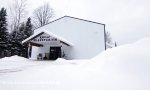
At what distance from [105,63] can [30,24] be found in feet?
125

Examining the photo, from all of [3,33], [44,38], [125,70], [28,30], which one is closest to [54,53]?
[44,38]

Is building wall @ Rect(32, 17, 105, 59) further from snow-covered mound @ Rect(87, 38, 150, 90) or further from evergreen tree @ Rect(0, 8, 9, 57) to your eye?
evergreen tree @ Rect(0, 8, 9, 57)

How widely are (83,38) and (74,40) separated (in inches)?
50.8

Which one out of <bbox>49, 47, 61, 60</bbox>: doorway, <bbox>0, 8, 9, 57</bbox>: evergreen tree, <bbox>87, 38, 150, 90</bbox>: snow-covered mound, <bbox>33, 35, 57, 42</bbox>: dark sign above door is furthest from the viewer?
<bbox>0, 8, 9, 57</bbox>: evergreen tree

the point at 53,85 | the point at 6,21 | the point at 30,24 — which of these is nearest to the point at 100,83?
the point at 53,85

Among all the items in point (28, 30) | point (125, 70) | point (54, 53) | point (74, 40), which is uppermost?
point (28, 30)

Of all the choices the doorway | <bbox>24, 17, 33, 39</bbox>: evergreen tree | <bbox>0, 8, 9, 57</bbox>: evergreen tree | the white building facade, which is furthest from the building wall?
<bbox>24, 17, 33, 39</bbox>: evergreen tree

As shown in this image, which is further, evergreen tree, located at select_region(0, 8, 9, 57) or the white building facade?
evergreen tree, located at select_region(0, 8, 9, 57)

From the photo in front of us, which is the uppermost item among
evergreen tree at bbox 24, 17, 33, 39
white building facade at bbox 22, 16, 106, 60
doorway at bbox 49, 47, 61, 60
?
evergreen tree at bbox 24, 17, 33, 39

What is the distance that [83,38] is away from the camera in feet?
70.1

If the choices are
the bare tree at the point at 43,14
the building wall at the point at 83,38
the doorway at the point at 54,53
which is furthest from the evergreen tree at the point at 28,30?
the building wall at the point at 83,38

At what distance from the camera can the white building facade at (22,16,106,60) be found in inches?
813

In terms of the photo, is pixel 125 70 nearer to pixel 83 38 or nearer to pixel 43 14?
pixel 83 38

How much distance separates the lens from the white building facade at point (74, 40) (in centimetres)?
2064
